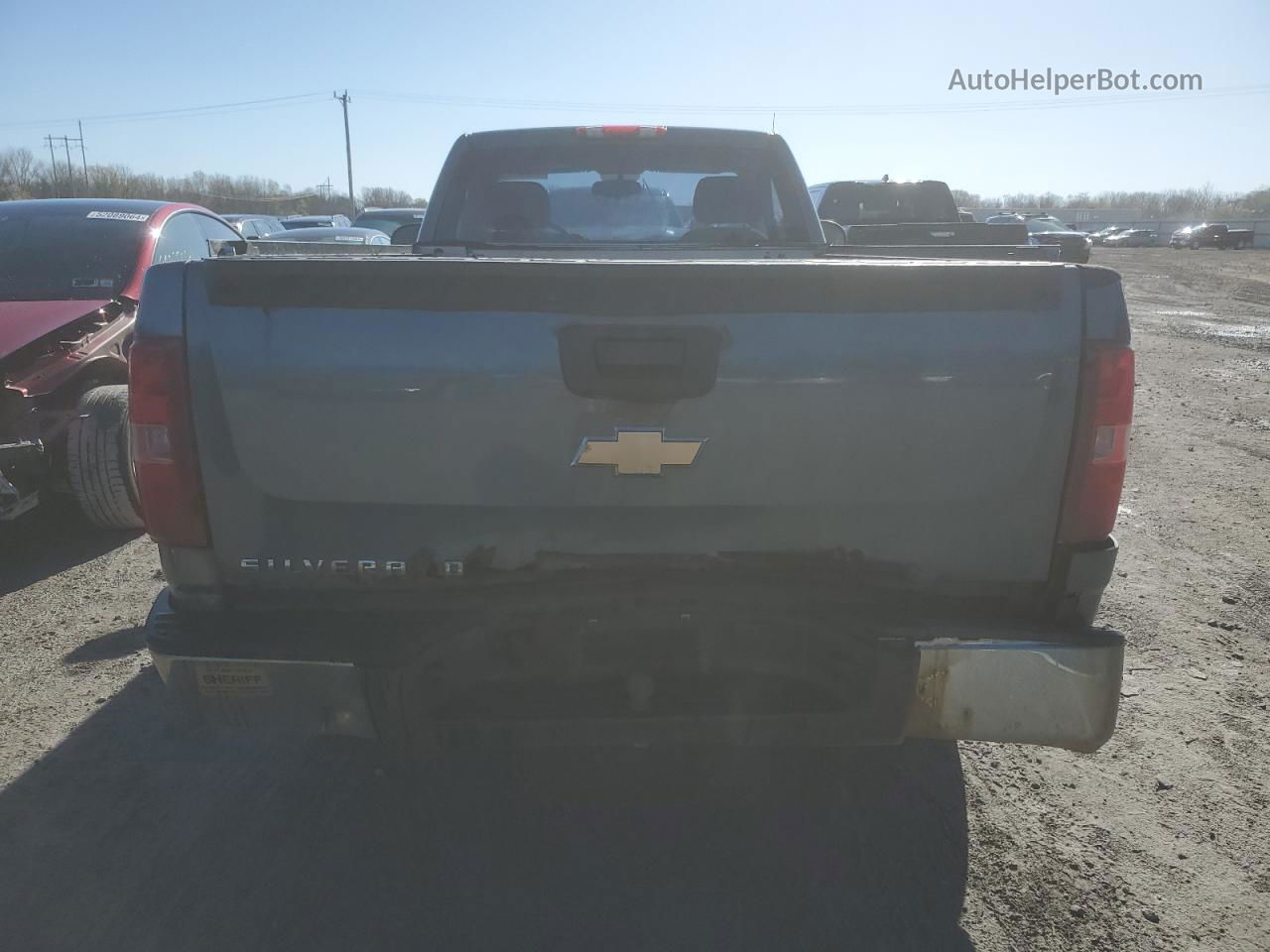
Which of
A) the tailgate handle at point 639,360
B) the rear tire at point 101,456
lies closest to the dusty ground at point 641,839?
the rear tire at point 101,456

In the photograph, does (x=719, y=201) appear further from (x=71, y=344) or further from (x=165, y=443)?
(x=71, y=344)

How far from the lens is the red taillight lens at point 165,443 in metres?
2.07

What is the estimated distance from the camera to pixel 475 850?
2596 mm

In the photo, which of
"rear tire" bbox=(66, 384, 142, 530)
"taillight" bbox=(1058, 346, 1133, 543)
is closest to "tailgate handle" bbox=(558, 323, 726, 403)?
"taillight" bbox=(1058, 346, 1133, 543)

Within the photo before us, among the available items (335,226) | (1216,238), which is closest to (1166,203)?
(1216,238)

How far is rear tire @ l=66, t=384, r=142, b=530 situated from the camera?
15.4ft

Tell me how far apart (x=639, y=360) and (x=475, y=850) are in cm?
149

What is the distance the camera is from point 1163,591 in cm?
448

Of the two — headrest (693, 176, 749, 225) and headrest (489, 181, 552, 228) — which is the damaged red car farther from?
headrest (693, 176, 749, 225)

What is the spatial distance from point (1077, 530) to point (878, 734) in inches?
26.1

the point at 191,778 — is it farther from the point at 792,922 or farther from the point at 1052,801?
the point at 1052,801

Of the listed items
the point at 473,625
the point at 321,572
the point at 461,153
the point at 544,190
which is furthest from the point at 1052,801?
the point at 461,153

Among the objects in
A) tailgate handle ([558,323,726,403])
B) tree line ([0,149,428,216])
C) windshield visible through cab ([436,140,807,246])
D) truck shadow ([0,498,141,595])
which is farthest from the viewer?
tree line ([0,149,428,216])

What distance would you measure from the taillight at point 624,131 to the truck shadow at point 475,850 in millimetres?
2850
